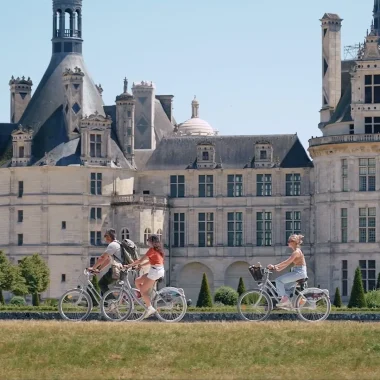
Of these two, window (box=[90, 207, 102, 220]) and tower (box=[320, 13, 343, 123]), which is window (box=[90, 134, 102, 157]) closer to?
window (box=[90, 207, 102, 220])

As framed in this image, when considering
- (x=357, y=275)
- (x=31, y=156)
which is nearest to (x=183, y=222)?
(x=31, y=156)

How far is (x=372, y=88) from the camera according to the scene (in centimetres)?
7919

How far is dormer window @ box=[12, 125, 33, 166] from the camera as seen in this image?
82625 mm

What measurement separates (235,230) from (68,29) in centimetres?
1375

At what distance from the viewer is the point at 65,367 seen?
3056 cm

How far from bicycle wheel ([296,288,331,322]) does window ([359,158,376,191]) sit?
4364 centimetres

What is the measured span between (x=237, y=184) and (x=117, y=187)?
6183 millimetres

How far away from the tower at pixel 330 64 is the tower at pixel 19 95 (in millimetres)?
16605

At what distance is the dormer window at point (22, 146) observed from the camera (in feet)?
271

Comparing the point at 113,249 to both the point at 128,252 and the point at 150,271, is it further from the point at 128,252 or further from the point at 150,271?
the point at 150,271

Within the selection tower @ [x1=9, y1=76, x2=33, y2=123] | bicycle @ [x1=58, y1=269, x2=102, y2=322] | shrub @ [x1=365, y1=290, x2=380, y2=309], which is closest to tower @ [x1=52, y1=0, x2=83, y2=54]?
tower @ [x1=9, y1=76, x2=33, y2=123]

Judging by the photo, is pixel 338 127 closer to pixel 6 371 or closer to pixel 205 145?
pixel 205 145

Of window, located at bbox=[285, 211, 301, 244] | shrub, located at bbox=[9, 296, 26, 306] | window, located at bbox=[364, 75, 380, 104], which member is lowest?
shrub, located at bbox=[9, 296, 26, 306]

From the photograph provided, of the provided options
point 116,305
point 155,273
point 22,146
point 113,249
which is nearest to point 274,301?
point 155,273
